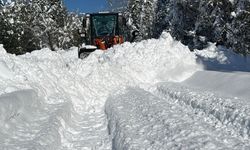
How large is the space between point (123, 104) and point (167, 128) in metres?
4.11

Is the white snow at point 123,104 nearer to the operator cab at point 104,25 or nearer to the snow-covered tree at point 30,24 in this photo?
the operator cab at point 104,25

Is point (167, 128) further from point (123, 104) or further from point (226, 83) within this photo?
point (226, 83)

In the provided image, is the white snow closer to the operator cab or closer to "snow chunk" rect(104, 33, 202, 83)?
"snow chunk" rect(104, 33, 202, 83)

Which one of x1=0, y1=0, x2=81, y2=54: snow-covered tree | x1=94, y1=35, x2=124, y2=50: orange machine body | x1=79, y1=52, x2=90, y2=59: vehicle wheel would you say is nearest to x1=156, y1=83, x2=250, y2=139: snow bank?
x1=79, y1=52, x2=90, y2=59: vehicle wheel

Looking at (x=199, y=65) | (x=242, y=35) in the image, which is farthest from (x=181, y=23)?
(x=199, y=65)

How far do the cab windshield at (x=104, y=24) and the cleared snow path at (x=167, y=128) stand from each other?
1494 cm

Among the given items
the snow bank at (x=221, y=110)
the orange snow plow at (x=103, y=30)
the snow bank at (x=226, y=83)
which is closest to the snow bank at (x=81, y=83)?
→ the snow bank at (x=226, y=83)

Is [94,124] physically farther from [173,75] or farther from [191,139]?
[173,75]

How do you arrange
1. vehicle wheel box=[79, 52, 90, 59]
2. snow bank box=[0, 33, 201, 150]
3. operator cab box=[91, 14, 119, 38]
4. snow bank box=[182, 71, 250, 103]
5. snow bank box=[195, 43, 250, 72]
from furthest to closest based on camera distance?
operator cab box=[91, 14, 119, 38]
vehicle wheel box=[79, 52, 90, 59]
snow bank box=[195, 43, 250, 72]
snow bank box=[182, 71, 250, 103]
snow bank box=[0, 33, 201, 150]

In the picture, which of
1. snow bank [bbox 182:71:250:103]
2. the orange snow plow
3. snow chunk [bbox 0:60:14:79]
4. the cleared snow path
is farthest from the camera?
the orange snow plow

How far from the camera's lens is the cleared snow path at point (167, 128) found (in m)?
7.05

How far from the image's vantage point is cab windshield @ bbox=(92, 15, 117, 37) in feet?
86.2

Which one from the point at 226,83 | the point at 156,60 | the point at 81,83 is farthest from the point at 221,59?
the point at 81,83

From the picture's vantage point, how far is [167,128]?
26.9 feet
